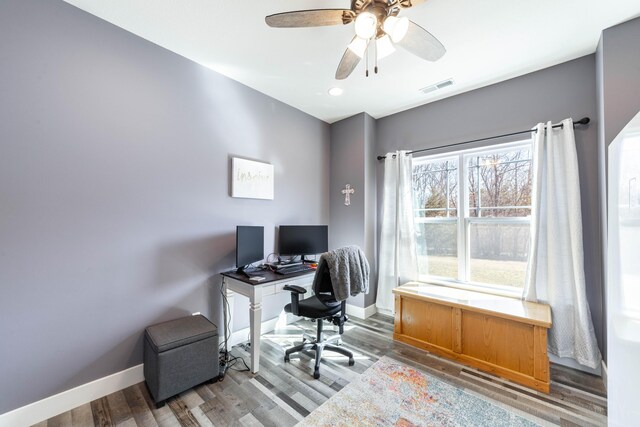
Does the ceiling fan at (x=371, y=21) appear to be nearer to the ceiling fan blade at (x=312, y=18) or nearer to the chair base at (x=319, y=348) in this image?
the ceiling fan blade at (x=312, y=18)

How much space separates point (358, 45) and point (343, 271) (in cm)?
164

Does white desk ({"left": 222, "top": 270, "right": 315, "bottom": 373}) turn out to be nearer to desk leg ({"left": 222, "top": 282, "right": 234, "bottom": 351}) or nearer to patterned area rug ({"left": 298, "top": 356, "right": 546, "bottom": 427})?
desk leg ({"left": 222, "top": 282, "right": 234, "bottom": 351})

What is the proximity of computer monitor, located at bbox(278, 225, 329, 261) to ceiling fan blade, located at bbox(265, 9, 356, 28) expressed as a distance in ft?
6.47

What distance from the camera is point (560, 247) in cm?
216

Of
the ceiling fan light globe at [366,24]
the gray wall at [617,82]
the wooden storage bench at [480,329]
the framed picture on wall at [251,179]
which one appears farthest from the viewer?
the framed picture on wall at [251,179]

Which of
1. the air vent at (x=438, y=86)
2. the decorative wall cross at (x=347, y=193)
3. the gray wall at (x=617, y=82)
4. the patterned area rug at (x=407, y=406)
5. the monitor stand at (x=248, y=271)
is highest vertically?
the air vent at (x=438, y=86)

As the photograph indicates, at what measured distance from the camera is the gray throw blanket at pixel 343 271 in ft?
6.75

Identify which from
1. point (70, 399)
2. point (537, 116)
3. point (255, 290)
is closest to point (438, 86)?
point (537, 116)

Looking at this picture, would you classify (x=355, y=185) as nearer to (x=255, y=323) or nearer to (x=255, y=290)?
(x=255, y=290)

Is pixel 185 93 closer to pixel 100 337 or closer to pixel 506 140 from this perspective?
pixel 100 337

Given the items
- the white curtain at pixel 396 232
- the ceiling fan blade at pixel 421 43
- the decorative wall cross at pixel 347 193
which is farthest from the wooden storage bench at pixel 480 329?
the ceiling fan blade at pixel 421 43

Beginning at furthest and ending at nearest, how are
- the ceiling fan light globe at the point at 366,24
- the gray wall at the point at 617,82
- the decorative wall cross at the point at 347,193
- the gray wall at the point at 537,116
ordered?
the decorative wall cross at the point at 347,193 → the gray wall at the point at 537,116 → the gray wall at the point at 617,82 → the ceiling fan light globe at the point at 366,24

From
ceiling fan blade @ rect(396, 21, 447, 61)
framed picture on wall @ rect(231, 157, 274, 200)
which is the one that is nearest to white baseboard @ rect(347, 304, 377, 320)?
framed picture on wall @ rect(231, 157, 274, 200)

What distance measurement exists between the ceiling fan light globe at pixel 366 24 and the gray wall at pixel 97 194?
5.44ft
